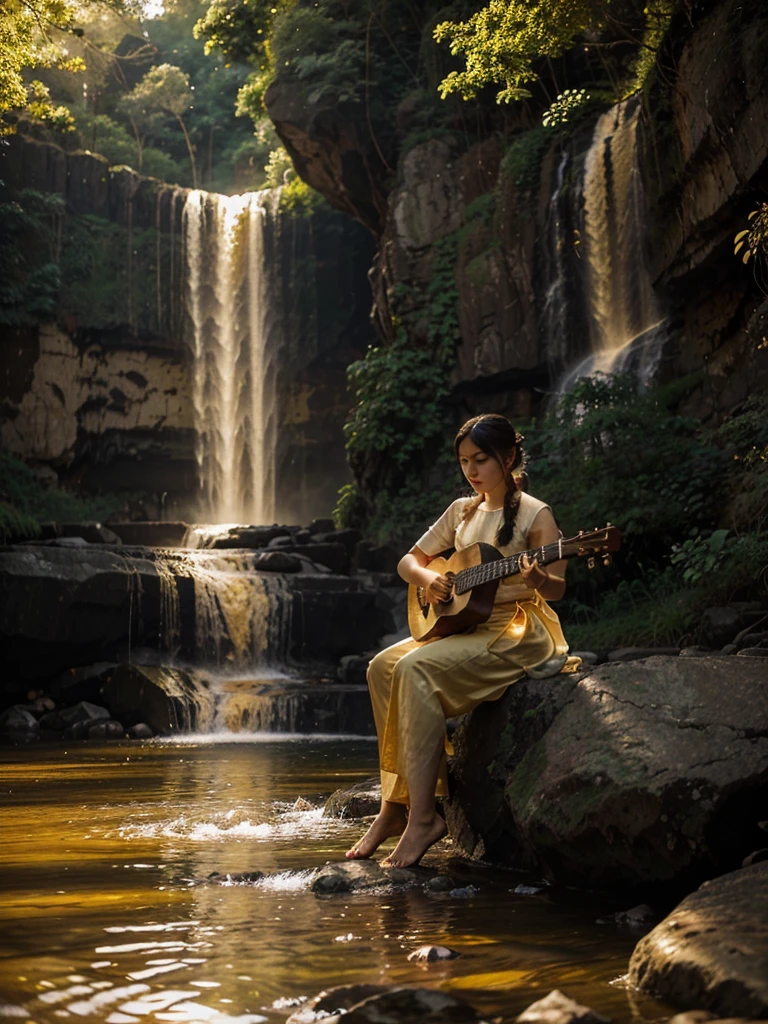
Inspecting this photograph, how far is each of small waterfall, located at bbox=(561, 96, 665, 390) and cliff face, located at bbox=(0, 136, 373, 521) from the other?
11.0 m

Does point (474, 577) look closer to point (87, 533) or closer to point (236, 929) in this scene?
point (236, 929)

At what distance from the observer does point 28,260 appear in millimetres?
25109

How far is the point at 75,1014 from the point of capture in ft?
8.63

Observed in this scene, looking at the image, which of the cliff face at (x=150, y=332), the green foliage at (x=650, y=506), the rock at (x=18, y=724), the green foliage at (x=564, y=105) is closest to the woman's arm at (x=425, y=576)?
the green foliage at (x=650, y=506)

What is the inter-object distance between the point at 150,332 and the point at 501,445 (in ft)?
74.5

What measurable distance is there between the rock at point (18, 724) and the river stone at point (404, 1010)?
1123 centimetres

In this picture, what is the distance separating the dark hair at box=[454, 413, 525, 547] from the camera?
4715mm

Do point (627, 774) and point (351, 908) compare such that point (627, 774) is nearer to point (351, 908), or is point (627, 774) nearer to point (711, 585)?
point (351, 908)

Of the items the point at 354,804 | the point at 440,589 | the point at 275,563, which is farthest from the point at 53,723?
the point at 440,589

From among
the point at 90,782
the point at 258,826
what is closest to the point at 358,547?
the point at 90,782

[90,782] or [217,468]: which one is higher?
[217,468]

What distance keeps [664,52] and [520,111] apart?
6.54 metres

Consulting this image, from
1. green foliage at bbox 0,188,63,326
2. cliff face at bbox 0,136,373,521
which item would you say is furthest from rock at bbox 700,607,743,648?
green foliage at bbox 0,188,63,326

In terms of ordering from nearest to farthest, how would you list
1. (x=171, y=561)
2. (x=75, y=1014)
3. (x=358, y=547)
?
1. (x=75, y=1014)
2. (x=171, y=561)
3. (x=358, y=547)
